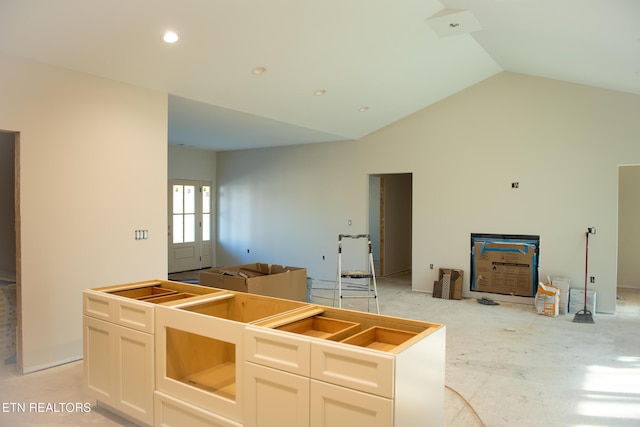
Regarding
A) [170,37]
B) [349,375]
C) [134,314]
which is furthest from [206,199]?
[349,375]

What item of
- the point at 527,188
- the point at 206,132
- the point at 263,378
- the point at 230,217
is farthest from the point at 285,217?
the point at 263,378

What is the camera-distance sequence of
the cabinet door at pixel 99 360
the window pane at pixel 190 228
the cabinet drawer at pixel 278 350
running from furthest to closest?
the window pane at pixel 190 228 < the cabinet door at pixel 99 360 < the cabinet drawer at pixel 278 350

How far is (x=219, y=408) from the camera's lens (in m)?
2.28

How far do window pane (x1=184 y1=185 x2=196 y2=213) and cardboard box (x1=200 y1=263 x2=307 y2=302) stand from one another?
3.46 meters

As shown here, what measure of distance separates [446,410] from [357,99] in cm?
435

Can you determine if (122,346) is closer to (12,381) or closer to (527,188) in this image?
(12,381)

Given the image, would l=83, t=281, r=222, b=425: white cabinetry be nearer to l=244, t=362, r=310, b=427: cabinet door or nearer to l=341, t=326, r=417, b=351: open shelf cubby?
l=244, t=362, r=310, b=427: cabinet door

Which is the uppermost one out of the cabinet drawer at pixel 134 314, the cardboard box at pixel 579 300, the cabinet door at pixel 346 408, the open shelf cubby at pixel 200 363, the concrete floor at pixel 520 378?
the cabinet drawer at pixel 134 314

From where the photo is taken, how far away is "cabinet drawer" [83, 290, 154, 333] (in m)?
2.64

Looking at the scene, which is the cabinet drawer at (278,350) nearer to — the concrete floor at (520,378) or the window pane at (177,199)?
the concrete floor at (520,378)

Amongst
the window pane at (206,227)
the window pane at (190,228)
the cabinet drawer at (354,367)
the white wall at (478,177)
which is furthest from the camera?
the window pane at (206,227)

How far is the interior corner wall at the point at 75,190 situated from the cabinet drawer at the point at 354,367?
3.06 metres

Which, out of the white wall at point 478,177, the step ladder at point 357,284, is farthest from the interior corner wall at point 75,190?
the white wall at point 478,177

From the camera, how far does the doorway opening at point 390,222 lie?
28.7 feet
